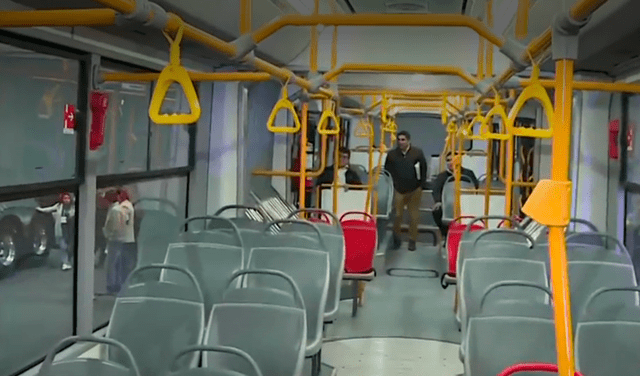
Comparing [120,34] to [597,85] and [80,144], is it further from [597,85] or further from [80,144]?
[597,85]

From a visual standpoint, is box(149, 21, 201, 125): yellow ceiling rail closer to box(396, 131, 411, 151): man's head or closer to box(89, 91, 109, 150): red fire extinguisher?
box(89, 91, 109, 150): red fire extinguisher

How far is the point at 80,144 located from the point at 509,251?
8.79 feet

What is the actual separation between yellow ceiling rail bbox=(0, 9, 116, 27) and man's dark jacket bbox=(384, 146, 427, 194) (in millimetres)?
7716

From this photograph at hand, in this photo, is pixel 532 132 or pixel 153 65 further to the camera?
pixel 153 65

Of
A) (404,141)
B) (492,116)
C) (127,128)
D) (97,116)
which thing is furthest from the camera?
(404,141)

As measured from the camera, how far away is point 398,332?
20.4 feet

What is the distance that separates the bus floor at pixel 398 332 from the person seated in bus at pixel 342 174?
138 cm

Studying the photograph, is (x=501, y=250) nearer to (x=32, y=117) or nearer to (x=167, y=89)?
(x=167, y=89)

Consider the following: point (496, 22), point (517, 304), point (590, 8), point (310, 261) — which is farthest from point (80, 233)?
point (496, 22)

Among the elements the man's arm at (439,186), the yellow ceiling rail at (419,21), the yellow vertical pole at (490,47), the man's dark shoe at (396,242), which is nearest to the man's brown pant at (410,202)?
the man's arm at (439,186)

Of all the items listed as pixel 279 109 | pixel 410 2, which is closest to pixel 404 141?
pixel 410 2

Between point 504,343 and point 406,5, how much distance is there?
3.85 metres

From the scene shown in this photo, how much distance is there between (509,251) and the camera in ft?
15.7

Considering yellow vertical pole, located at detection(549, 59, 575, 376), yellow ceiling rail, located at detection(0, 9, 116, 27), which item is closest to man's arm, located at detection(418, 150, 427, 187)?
yellow ceiling rail, located at detection(0, 9, 116, 27)
